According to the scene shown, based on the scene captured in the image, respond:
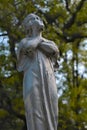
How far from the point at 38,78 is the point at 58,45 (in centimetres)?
1065

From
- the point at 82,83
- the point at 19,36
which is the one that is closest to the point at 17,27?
the point at 19,36

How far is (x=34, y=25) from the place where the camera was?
6.64m

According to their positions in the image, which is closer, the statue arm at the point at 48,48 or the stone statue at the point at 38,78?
the stone statue at the point at 38,78

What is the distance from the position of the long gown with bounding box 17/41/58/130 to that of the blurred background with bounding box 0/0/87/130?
8.63 metres

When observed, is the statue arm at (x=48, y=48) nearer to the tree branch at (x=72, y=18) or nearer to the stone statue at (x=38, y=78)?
the stone statue at (x=38, y=78)

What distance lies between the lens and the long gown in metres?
6.17

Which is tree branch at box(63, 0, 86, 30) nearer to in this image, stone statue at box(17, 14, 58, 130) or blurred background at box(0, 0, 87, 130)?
blurred background at box(0, 0, 87, 130)

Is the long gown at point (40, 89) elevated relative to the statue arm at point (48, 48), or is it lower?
lower

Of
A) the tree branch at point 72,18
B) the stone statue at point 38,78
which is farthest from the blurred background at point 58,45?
the stone statue at point 38,78

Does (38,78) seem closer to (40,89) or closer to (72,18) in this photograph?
(40,89)

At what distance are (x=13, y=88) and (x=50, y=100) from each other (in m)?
11.0

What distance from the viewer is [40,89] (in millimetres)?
6273

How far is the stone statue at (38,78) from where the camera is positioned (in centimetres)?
618

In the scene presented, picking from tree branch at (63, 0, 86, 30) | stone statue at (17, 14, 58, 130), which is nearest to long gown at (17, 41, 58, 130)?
stone statue at (17, 14, 58, 130)
